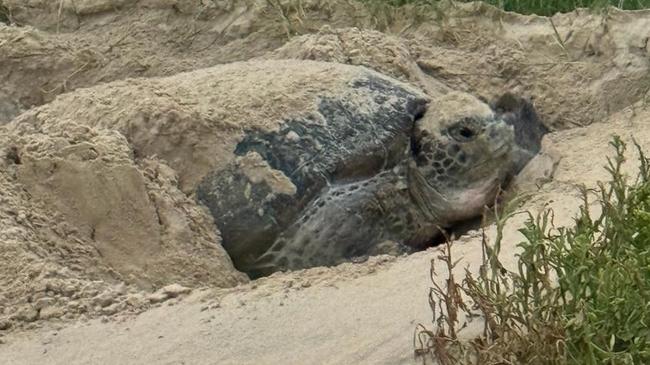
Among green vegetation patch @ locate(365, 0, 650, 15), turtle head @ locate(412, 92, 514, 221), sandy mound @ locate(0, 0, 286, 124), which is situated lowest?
turtle head @ locate(412, 92, 514, 221)

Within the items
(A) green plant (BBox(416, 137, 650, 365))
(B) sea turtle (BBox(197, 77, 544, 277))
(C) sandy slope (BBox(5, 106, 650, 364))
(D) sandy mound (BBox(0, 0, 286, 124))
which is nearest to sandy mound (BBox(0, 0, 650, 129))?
(D) sandy mound (BBox(0, 0, 286, 124))

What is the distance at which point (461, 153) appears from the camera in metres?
4.57

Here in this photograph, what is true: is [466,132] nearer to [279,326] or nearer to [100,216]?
[100,216]

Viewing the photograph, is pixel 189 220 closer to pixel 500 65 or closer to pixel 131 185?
pixel 131 185

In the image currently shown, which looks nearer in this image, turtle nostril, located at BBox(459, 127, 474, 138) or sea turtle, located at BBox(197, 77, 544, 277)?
sea turtle, located at BBox(197, 77, 544, 277)

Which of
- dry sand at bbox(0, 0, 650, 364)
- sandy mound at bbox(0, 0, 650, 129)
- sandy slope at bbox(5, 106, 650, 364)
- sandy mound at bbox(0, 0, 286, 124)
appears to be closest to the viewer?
sandy slope at bbox(5, 106, 650, 364)

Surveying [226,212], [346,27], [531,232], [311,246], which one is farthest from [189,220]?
[346,27]

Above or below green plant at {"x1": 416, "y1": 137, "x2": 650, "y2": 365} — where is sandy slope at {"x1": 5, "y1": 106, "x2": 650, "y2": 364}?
below

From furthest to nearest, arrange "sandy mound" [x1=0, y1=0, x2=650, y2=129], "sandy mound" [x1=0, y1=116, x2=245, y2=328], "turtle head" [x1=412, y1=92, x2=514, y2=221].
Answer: "sandy mound" [x1=0, y1=0, x2=650, y2=129] < "turtle head" [x1=412, y1=92, x2=514, y2=221] < "sandy mound" [x1=0, y1=116, x2=245, y2=328]

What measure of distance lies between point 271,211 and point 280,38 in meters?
1.67

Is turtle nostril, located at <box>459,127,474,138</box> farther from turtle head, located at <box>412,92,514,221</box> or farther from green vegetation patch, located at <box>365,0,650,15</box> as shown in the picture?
green vegetation patch, located at <box>365,0,650,15</box>

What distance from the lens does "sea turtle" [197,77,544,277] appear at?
4.15 meters

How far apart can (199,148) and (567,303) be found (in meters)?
1.71

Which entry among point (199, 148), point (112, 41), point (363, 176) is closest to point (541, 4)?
point (363, 176)
